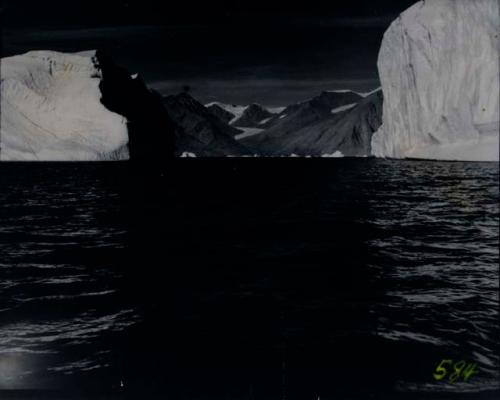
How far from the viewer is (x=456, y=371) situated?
217 inches

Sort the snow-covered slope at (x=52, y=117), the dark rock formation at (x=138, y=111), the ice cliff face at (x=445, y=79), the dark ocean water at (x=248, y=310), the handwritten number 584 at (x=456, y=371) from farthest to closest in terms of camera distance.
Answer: the dark rock formation at (x=138, y=111) < the snow-covered slope at (x=52, y=117) < the ice cliff face at (x=445, y=79) < the dark ocean water at (x=248, y=310) < the handwritten number 584 at (x=456, y=371)

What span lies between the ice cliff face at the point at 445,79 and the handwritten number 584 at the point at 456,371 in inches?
2981

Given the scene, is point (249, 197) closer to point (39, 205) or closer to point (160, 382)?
point (39, 205)

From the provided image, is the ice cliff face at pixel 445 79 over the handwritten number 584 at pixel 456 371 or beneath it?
over

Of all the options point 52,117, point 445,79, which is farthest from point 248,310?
point 52,117

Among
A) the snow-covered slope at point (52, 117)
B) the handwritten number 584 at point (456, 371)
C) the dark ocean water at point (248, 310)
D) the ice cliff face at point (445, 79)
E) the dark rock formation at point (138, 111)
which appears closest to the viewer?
the handwritten number 584 at point (456, 371)

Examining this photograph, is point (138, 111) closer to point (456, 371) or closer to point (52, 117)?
point (52, 117)

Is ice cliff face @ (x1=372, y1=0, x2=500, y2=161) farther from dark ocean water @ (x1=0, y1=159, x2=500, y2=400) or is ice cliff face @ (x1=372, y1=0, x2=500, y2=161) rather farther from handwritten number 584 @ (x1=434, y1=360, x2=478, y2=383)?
handwritten number 584 @ (x1=434, y1=360, x2=478, y2=383)

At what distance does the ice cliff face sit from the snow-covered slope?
58328 millimetres

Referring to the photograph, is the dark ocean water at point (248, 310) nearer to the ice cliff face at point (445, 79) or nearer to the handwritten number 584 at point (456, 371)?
the handwritten number 584 at point (456, 371)

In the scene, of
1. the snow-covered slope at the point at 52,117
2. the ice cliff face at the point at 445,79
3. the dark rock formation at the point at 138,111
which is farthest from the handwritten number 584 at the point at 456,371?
the dark rock formation at the point at 138,111

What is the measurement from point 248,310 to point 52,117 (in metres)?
111

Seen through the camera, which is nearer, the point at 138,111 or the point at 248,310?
the point at 248,310

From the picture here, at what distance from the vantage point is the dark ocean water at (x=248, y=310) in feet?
19.9
